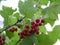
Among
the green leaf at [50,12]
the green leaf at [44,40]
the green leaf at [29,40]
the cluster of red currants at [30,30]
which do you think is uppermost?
the green leaf at [50,12]

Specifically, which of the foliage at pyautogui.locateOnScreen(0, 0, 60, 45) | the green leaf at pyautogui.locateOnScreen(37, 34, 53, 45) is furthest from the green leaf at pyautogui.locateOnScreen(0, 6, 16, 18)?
the green leaf at pyautogui.locateOnScreen(37, 34, 53, 45)

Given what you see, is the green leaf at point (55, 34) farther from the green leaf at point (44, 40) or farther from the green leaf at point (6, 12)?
the green leaf at point (6, 12)

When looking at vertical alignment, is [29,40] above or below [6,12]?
below

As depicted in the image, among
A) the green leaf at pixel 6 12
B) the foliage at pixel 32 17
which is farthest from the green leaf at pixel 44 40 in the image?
the green leaf at pixel 6 12

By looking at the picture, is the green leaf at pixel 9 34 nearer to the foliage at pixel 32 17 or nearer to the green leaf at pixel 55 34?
the foliage at pixel 32 17

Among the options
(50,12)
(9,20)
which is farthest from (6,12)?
(50,12)

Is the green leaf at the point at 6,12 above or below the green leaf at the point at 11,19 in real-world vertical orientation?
above

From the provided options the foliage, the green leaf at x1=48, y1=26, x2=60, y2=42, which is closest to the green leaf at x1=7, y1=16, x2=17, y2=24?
the foliage

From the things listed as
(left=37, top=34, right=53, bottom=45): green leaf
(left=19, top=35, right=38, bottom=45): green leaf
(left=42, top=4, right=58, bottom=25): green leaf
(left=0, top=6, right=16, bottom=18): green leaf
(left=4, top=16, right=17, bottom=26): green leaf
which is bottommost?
(left=19, top=35, right=38, bottom=45): green leaf

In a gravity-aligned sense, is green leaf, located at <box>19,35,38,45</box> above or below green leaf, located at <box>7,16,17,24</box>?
below

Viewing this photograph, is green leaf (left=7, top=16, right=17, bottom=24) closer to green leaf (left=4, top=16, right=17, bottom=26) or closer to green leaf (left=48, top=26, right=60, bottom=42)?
green leaf (left=4, top=16, right=17, bottom=26)

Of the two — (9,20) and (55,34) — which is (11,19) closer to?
(9,20)

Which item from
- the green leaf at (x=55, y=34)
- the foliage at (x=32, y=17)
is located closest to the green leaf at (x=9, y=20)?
the foliage at (x=32, y=17)

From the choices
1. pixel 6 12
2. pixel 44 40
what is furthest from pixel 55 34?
pixel 6 12
